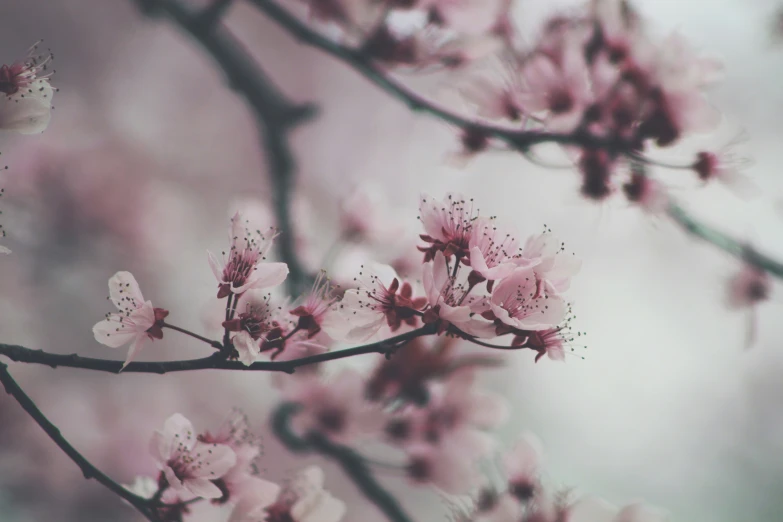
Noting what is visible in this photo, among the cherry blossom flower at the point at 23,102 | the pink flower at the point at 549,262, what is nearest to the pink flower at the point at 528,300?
the pink flower at the point at 549,262

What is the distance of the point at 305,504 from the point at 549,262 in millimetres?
401

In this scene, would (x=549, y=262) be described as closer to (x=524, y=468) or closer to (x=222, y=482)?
(x=222, y=482)

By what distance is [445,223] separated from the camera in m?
0.53

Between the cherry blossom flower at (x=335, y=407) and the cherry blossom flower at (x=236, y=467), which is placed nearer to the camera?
the cherry blossom flower at (x=236, y=467)

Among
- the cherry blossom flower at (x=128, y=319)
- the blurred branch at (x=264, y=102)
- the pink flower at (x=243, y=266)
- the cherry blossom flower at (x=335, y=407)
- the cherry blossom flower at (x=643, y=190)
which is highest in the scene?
the blurred branch at (x=264, y=102)

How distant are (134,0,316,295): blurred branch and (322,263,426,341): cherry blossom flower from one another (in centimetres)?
55

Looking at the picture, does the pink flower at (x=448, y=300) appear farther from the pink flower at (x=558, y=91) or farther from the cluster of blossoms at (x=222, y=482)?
the pink flower at (x=558, y=91)

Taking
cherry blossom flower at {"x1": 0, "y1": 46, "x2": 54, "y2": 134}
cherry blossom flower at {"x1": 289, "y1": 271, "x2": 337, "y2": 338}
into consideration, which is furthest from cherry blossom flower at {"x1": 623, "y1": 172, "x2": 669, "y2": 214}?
cherry blossom flower at {"x1": 0, "y1": 46, "x2": 54, "y2": 134}

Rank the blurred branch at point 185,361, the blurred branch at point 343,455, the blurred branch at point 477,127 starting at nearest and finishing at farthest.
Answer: the blurred branch at point 185,361 < the blurred branch at point 477,127 < the blurred branch at point 343,455

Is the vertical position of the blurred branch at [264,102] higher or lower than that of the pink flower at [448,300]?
higher

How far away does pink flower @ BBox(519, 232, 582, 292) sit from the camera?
0.48 m

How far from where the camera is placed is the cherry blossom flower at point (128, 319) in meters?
0.52

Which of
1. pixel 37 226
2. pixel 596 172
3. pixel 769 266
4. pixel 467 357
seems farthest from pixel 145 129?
pixel 769 266

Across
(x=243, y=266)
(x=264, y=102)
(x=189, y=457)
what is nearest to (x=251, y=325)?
(x=243, y=266)
